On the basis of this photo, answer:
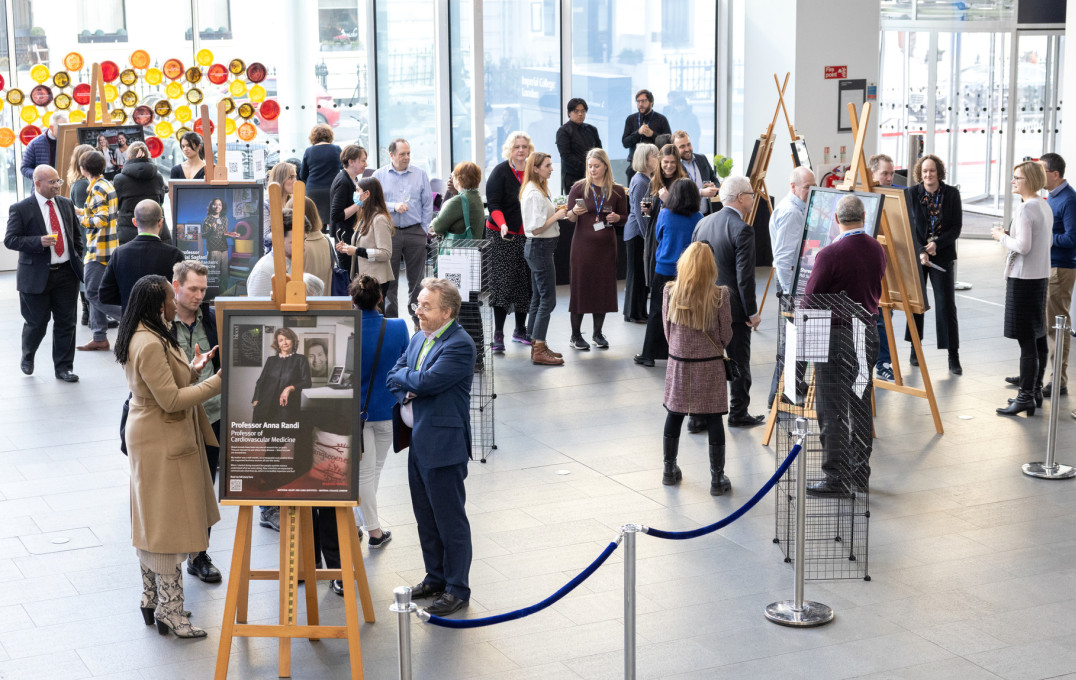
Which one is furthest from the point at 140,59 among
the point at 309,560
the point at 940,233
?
the point at 309,560

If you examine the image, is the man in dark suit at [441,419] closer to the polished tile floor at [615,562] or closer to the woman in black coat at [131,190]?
the polished tile floor at [615,562]

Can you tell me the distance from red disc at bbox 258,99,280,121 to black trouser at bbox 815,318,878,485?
9193 millimetres

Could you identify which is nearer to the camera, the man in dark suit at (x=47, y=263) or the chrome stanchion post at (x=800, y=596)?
the chrome stanchion post at (x=800, y=596)

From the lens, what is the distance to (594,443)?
8.07 metres

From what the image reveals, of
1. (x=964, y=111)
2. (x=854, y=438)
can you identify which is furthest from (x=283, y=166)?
(x=964, y=111)

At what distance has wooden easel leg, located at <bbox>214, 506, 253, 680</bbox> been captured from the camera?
15.7 feet

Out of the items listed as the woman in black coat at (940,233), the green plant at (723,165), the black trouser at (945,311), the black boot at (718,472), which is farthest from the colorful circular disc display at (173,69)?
the black boot at (718,472)

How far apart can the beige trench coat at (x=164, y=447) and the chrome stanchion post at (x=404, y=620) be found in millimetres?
1565

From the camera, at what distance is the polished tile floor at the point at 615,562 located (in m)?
5.09

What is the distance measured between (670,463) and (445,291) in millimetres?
2390

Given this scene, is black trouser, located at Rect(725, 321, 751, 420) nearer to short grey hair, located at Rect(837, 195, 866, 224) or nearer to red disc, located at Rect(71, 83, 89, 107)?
short grey hair, located at Rect(837, 195, 866, 224)

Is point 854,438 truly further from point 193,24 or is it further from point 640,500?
point 193,24

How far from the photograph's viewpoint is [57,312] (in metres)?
9.70

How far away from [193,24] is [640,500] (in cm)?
1043
